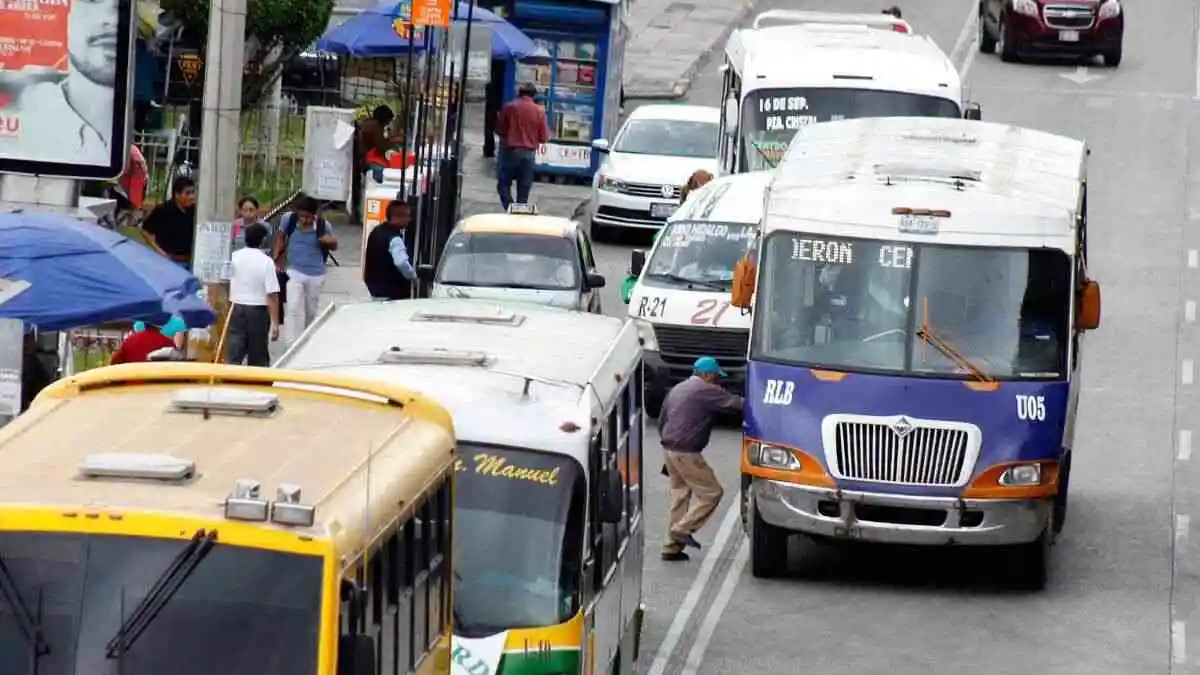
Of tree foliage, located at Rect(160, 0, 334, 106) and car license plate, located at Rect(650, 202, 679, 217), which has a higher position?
tree foliage, located at Rect(160, 0, 334, 106)

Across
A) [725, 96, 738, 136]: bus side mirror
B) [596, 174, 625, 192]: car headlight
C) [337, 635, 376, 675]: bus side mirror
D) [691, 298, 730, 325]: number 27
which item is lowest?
[691, 298, 730, 325]: number 27

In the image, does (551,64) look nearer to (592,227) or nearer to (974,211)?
(592,227)

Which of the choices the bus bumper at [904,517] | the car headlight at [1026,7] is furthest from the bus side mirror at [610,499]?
the car headlight at [1026,7]

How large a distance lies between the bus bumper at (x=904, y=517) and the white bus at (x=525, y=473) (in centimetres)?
384

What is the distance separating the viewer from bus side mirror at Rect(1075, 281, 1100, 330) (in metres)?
19.6

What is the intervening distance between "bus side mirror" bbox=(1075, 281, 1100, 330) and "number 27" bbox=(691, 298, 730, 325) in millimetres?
5544

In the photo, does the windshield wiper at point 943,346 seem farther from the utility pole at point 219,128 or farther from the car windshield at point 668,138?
the car windshield at point 668,138

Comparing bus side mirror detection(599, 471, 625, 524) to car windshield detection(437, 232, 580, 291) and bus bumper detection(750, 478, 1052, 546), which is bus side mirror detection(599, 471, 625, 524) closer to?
bus bumper detection(750, 478, 1052, 546)

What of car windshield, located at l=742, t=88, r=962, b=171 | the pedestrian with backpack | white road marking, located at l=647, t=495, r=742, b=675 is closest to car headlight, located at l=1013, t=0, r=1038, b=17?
car windshield, located at l=742, t=88, r=962, b=171

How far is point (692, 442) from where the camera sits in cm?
1955

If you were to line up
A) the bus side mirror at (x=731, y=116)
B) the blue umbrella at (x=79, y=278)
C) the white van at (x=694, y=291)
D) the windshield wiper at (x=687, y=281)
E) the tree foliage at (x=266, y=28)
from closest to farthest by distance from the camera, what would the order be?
the blue umbrella at (x=79, y=278)
the white van at (x=694, y=291)
the windshield wiper at (x=687, y=281)
the bus side mirror at (x=731, y=116)
the tree foliage at (x=266, y=28)

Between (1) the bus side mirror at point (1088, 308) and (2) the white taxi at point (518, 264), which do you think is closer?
(1) the bus side mirror at point (1088, 308)

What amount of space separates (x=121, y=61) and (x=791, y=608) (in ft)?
20.4

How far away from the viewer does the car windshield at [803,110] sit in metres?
29.0
